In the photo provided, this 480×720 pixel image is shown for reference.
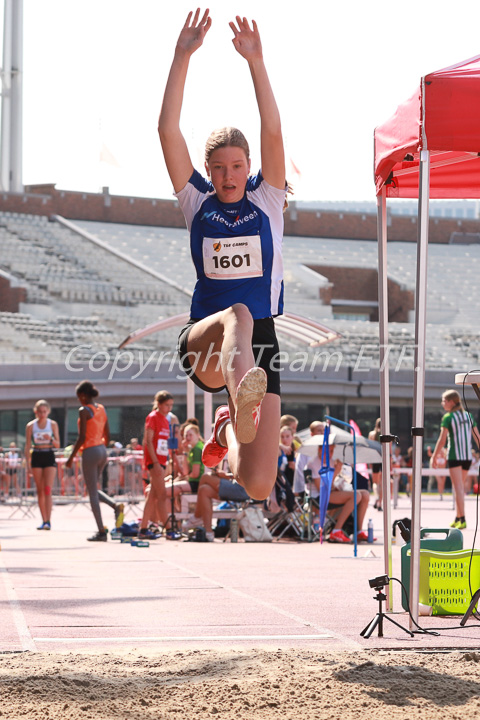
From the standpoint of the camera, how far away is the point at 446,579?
21.5ft

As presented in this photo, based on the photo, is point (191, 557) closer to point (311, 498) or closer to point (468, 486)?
point (311, 498)

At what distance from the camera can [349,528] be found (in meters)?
14.3

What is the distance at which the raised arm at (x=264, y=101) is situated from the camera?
18.4 ft

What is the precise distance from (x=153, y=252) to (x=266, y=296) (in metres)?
44.6

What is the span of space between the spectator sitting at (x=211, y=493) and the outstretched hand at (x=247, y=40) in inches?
344

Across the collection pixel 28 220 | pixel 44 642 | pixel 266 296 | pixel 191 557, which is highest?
pixel 28 220

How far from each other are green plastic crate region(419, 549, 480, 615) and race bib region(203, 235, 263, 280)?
7.15 feet

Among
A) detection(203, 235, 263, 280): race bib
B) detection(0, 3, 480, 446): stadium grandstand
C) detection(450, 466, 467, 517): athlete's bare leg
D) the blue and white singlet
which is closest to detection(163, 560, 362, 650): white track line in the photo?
the blue and white singlet

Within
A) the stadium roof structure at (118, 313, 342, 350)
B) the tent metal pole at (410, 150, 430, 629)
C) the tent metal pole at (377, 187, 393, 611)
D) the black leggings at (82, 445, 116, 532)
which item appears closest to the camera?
the tent metal pole at (410, 150, 430, 629)

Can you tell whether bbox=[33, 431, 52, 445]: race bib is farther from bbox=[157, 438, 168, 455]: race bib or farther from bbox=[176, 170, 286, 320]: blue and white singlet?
Result: bbox=[176, 170, 286, 320]: blue and white singlet

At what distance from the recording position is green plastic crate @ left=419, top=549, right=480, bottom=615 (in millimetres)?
6523

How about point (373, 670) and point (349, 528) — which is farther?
point (349, 528)

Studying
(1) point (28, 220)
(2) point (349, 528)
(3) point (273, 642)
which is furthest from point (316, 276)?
(3) point (273, 642)

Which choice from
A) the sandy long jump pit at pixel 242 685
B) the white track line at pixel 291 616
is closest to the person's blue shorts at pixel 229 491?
the white track line at pixel 291 616
